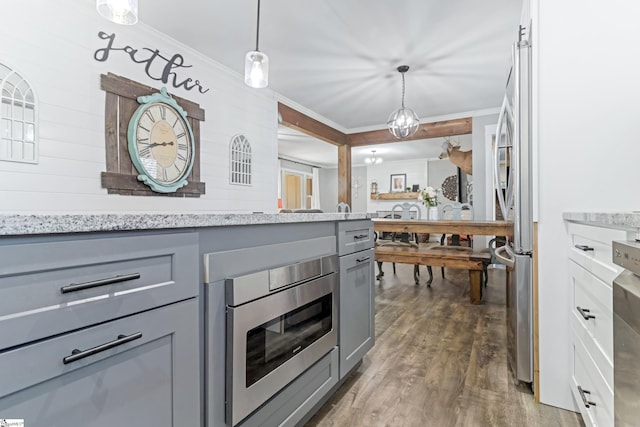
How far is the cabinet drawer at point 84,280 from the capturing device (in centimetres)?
61

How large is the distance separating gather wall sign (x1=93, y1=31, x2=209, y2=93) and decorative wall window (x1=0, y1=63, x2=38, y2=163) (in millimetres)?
588

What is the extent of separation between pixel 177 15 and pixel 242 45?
637 mm

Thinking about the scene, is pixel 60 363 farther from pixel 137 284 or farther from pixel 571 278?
pixel 571 278

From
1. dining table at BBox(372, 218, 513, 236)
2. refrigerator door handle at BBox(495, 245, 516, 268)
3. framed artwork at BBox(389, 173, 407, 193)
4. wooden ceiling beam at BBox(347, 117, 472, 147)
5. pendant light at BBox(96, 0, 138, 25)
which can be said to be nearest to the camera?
pendant light at BBox(96, 0, 138, 25)

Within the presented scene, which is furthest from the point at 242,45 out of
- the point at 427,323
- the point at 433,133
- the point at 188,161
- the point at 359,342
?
the point at 433,133

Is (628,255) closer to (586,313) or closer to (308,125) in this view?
(586,313)

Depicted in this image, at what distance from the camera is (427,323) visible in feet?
9.41

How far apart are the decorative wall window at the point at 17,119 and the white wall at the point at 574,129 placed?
299cm

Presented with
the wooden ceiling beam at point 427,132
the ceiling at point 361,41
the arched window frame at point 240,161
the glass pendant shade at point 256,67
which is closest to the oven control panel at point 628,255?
the glass pendant shade at point 256,67

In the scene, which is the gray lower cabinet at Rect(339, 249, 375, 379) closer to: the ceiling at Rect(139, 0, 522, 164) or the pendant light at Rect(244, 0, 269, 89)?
the pendant light at Rect(244, 0, 269, 89)

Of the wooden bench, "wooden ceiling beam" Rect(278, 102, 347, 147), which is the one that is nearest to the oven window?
the wooden bench

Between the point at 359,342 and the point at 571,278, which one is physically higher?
the point at 571,278

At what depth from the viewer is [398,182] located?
10.2 meters

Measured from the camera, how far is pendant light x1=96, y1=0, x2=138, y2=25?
4.80 ft
